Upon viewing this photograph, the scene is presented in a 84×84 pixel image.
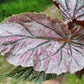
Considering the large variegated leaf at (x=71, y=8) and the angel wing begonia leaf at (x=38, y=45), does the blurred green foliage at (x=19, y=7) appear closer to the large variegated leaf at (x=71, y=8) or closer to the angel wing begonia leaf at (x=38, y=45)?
the large variegated leaf at (x=71, y=8)

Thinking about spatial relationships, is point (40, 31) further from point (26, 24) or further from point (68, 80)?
point (68, 80)

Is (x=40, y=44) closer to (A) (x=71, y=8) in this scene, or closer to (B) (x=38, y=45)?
(B) (x=38, y=45)

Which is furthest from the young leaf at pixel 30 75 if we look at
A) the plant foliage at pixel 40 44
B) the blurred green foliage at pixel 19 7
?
the blurred green foliage at pixel 19 7

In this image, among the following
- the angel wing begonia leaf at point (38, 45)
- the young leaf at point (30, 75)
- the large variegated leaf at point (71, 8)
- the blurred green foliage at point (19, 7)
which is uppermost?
the blurred green foliage at point (19, 7)

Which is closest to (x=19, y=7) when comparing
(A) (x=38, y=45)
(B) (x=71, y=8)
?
(B) (x=71, y=8)

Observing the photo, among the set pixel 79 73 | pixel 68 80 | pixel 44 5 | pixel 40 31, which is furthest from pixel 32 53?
pixel 44 5

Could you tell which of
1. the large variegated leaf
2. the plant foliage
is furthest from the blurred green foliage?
the plant foliage
